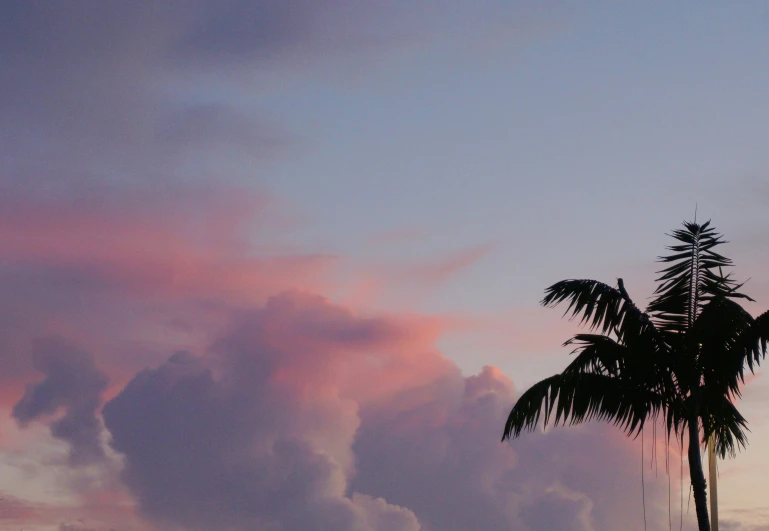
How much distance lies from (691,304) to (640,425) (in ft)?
9.66

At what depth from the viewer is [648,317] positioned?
23.8 metres

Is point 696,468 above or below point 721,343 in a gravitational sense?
below

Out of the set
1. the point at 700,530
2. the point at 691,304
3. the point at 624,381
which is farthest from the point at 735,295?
the point at 700,530

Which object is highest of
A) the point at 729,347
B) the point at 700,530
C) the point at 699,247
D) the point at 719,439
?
the point at 699,247

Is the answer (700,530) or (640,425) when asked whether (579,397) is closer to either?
(640,425)

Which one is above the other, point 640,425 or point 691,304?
point 691,304

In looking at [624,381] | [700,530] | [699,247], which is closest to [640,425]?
[624,381]

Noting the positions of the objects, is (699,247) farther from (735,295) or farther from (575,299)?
(575,299)

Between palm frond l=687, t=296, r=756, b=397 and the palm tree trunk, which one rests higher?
palm frond l=687, t=296, r=756, b=397

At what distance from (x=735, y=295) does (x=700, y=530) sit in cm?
517

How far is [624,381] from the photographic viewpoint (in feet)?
77.9

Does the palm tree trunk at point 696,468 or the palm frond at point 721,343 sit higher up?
the palm frond at point 721,343

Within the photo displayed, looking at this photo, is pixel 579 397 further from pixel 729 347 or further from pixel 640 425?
pixel 729 347

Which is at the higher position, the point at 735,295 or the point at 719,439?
the point at 735,295
